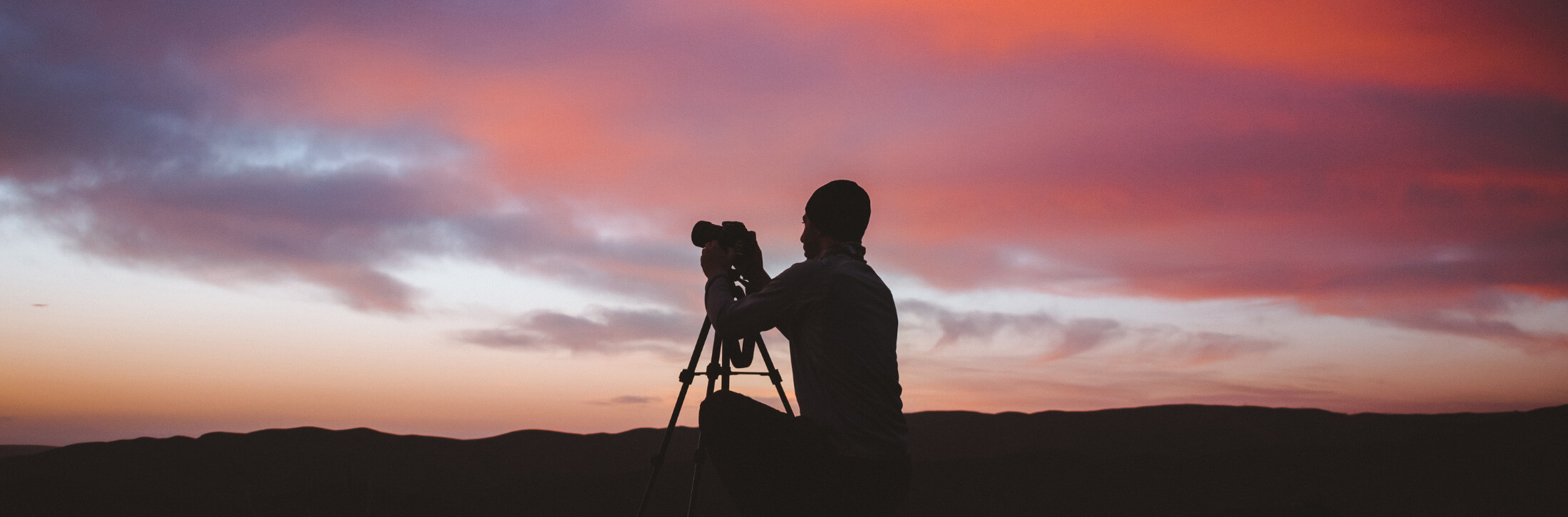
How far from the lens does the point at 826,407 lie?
2.96 meters

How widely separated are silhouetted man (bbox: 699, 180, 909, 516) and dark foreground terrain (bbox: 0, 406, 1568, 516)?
750 centimetres

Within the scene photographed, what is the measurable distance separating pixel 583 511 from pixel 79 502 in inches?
288

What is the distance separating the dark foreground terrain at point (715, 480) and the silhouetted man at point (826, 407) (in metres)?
7.50

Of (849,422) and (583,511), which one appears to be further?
(583,511)

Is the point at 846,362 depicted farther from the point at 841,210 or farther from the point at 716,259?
the point at 716,259

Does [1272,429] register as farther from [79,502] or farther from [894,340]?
[79,502]

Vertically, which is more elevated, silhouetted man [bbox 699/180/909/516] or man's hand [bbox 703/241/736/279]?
man's hand [bbox 703/241/736/279]

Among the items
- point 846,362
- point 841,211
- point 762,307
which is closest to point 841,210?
point 841,211

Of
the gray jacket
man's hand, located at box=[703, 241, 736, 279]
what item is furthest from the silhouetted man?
man's hand, located at box=[703, 241, 736, 279]

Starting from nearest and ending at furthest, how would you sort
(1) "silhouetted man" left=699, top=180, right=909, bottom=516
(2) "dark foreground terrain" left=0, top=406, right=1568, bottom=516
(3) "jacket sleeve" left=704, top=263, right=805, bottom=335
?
1. (1) "silhouetted man" left=699, top=180, right=909, bottom=516
2. (3) "jacket sleeve" left=704, top=263, right=805, bottom=335
3. (2) "dark foreground terrain" left=0, top=406, right=1568, bottom=516

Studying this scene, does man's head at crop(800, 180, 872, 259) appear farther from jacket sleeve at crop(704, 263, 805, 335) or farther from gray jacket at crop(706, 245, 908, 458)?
jacket sleeve at crop(704, 263, 805, 335)

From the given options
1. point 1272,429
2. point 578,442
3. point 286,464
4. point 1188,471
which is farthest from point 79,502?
point 1272,429

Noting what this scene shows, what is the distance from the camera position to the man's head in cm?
320

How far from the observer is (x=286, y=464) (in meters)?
16.4
